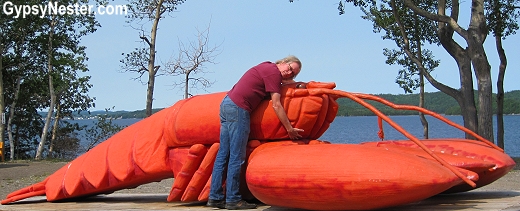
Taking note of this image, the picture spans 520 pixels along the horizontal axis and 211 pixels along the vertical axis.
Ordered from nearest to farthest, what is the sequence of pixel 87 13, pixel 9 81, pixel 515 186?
pixel 515 186
pixel 87 13
pixel 9 81

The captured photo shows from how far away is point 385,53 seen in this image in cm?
2427

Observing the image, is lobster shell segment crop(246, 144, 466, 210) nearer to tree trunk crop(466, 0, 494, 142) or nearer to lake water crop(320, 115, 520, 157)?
lake water crop(320, 115, 520, 157)

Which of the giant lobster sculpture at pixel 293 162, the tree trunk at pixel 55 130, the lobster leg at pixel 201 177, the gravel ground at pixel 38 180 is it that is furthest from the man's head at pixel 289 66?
the tree trunk at pixel 55 130

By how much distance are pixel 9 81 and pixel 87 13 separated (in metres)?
4.62

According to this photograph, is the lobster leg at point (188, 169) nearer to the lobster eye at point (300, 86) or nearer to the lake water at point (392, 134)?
the lobster eye at point (300, 86)

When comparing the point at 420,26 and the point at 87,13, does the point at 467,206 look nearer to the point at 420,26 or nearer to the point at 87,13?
the point at 420,26

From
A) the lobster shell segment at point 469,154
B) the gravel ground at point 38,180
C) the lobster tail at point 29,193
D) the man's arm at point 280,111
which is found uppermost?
the man's arm at point 280,111

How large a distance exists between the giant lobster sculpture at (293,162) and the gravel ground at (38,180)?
14.8ft

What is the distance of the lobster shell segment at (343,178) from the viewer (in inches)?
179

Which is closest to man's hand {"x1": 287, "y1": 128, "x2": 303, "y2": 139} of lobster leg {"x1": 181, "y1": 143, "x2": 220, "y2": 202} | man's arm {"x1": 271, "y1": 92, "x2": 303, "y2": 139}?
man's arm {"x1": 271, "y1": 92, "x2": 303, "y2": 139}

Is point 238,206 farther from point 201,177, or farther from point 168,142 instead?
point 168,142

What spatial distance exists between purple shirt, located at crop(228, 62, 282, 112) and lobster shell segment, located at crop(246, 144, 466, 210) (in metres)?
0.55

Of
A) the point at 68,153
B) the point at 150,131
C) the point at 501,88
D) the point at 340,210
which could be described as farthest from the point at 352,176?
the point at 68,153

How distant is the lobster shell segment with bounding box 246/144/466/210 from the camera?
455 centimetres
